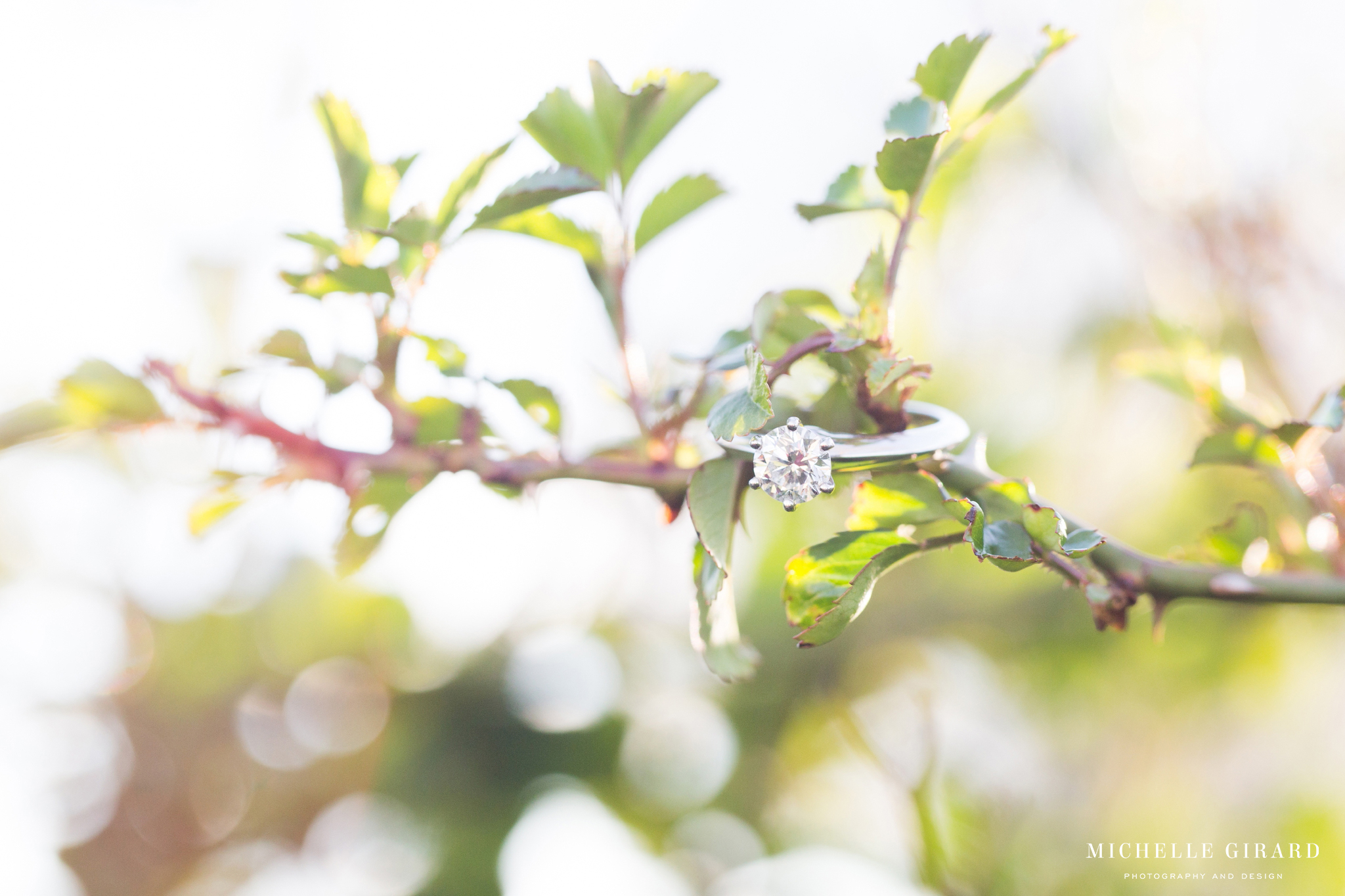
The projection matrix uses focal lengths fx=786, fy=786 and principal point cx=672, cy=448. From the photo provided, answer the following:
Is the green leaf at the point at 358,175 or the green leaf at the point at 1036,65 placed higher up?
the green leaf at the point at 1036,65

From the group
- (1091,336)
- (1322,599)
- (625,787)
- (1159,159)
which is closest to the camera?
(1322,599)

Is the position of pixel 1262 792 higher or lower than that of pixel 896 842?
lower

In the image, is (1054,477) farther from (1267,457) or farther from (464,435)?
(464,435)

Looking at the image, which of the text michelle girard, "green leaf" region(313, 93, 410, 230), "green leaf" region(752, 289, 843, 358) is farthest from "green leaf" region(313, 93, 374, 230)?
the text michelle girard

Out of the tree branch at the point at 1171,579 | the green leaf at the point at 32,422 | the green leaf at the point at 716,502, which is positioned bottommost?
the tree branch at the point at 1171,579

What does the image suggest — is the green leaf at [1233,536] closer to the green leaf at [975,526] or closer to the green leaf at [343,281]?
the green leaf at [975,526]

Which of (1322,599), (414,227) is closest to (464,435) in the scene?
(414,227)

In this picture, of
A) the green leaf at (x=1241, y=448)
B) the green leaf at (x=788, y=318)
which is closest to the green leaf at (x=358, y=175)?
the green leaf at (x=788, y=318)
